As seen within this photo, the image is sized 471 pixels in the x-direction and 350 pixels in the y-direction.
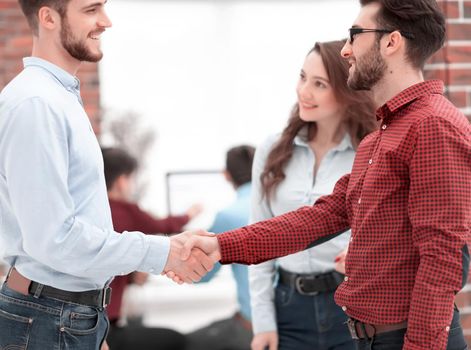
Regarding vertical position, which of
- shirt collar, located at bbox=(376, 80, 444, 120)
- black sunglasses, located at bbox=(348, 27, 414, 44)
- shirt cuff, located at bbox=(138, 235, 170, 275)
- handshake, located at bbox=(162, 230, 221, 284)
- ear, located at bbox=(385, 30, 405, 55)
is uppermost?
black sunglasses, located at bbox=(348, 27, 414, 44)

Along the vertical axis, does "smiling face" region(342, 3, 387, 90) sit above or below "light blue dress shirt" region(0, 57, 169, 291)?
above

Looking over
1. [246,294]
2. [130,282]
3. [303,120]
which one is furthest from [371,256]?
[130,282]

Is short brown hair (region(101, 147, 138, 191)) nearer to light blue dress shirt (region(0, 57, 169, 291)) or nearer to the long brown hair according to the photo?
the long brown hair

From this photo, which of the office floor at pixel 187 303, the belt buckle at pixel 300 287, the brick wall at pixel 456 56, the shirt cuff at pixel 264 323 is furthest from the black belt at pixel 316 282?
the office floor at pixel 187 303

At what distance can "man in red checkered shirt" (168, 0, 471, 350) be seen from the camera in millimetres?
1388

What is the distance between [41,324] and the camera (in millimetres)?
1625

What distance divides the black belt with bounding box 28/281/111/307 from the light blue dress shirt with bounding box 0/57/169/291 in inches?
0.5

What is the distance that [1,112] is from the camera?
5.27ft

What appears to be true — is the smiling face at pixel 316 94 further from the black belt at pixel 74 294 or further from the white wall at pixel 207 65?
the white wall at pixel 207 65

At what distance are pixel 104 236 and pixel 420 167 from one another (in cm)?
71

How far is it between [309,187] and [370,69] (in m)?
0.64

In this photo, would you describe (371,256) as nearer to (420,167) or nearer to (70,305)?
(420,167)

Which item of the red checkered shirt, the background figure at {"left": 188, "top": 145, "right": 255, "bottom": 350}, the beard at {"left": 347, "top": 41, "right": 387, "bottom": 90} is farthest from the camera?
the background figure at {"left": 188, "top": 145, "right": 255, "bottom": 350}

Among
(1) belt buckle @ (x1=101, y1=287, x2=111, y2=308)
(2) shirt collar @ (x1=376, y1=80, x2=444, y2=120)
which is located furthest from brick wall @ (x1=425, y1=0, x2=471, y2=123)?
(1) belt buckle @ (x1=101, y1=287, x2=111, y2=308)
